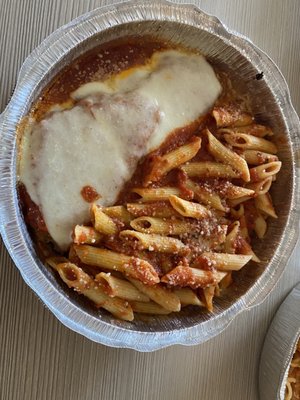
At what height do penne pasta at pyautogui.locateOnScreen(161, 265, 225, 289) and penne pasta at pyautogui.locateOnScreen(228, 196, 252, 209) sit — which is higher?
penne pasta at pyautogui.locateOnScreen(228, 196, 252, 209)

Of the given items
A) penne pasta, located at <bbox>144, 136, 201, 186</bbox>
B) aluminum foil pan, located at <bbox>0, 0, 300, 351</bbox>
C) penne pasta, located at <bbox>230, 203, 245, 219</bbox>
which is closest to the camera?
aluminum foil pan, located at <bbox>0, 0, 300, 351</bbox>

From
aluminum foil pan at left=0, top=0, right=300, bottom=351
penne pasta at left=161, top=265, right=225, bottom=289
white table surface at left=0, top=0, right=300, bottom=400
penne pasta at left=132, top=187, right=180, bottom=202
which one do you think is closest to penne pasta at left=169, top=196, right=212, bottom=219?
penne pasta at left=132, top=187, right=180, bottom=202

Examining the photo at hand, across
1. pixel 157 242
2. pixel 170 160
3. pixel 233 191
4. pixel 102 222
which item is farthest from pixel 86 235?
pixel 233 191

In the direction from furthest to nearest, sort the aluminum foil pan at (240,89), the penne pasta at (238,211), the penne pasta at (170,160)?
the penne pasta at (238,211)
the penne pasta at (170,160)
the aluminum foil pan at (240,89)

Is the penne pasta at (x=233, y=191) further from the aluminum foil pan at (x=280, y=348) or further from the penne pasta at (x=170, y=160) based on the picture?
the aluminum foil pan at (x=280, y=348)

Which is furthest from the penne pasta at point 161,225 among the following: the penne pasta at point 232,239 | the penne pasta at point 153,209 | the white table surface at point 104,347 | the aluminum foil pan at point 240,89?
the white table surface at point 104,347

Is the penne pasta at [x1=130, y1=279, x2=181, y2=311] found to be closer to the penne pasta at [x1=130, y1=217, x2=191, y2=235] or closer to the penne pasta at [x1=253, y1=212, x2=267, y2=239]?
the penne pasta at [x1=130, y1=217, x2=191, y2=235]

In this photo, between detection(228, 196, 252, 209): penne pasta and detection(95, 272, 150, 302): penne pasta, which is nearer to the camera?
detection(95, 272, 150, 302): penne pasta
